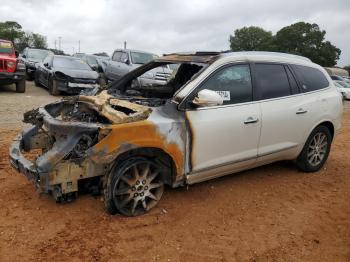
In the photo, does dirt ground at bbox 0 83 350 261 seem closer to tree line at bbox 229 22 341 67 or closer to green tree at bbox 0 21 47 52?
green tree at bbox 0 21 47 52

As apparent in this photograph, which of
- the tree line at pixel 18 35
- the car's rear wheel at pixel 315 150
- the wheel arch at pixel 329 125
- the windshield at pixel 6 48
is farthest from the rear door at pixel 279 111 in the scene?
the tree line at pixel 18 35

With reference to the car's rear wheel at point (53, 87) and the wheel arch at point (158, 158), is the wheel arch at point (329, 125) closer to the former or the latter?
the wheel arch at point (158, 158)

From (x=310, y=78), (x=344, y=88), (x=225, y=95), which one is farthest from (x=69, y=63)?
(x=344, y=88)

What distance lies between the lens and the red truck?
13328mm

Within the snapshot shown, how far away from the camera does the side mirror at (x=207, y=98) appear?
4.09 metres

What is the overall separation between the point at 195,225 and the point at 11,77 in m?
11.5

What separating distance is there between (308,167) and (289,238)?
2215 millimetres

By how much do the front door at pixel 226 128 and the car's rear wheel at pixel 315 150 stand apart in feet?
4.05

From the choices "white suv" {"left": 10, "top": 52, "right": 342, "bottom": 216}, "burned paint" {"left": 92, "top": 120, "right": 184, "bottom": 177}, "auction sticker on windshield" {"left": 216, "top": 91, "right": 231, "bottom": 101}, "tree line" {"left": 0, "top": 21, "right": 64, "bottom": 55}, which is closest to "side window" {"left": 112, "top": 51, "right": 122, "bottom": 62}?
"white suv" {"left": 10, "top": 52, "right": 342, "bottom": 216}

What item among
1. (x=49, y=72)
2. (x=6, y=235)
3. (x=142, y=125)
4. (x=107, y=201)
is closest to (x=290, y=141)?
(x=142, y=125)

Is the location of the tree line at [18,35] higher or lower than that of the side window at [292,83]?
higher

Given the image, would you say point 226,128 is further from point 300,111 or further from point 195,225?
point 300,111

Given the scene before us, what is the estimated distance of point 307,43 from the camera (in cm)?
6650

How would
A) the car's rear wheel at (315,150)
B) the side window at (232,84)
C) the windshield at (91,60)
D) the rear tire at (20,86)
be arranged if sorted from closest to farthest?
1. the side window at (232,84)
2. the car's rear wheel at (315,150)
3. the rear tire at (20,86)
4. the windshield at (91,60)
